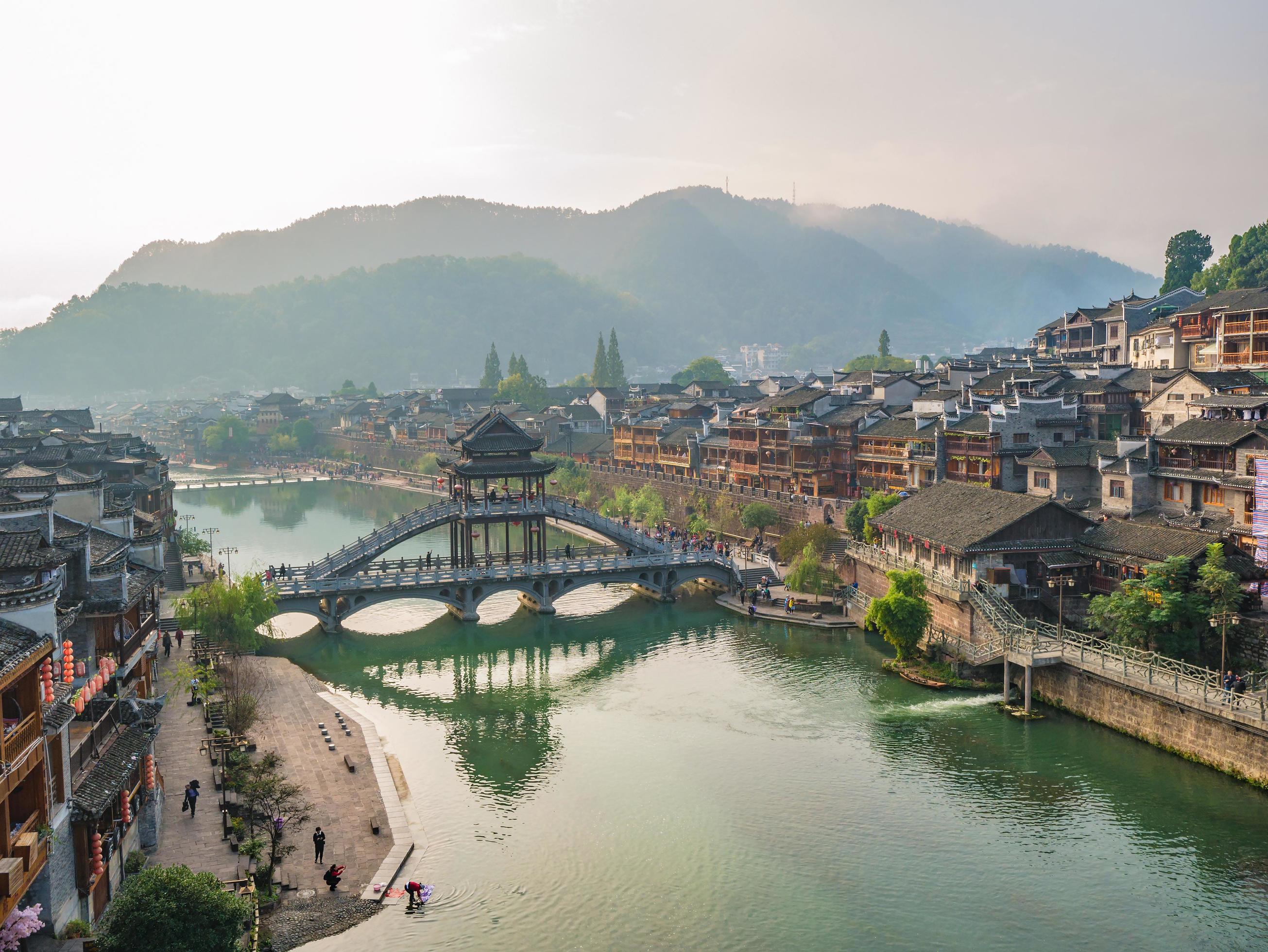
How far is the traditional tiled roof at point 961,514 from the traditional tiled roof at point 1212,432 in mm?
6897

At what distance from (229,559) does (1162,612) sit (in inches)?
2379

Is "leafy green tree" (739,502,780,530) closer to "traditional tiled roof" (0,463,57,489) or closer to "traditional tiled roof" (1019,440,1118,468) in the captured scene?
"traditional tiled roof" (1019,440,1118,468)

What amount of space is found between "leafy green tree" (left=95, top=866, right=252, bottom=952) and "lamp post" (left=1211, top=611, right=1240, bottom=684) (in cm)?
2907

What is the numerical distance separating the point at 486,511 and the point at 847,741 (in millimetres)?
27286

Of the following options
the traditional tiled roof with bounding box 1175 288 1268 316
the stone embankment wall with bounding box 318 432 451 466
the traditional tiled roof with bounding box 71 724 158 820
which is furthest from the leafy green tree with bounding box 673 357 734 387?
the traditional tiled roof with bounding box 71 724 158 820

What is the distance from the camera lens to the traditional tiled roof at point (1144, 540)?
126 ft

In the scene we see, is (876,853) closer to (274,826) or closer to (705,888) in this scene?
(705,888)

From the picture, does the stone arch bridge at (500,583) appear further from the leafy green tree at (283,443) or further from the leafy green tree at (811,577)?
the leafy green tree at (283,443)

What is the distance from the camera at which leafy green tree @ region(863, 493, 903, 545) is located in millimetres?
56562

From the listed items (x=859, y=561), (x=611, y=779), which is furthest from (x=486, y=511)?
(x=611, y=779)

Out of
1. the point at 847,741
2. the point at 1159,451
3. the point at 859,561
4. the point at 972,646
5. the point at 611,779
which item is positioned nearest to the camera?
the point at 611,779

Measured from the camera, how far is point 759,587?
59.1m

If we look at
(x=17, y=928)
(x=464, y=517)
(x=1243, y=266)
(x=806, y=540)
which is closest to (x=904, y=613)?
(x=806, y=540)

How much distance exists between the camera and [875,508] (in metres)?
59.9
